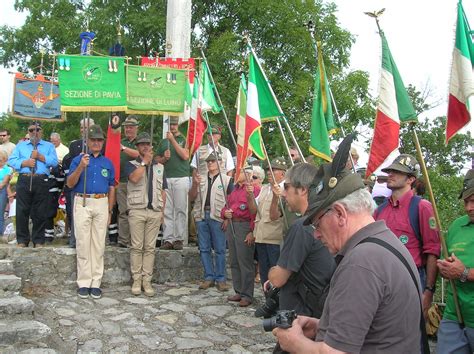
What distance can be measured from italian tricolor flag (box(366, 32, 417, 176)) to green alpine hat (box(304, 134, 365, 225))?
2.24 m

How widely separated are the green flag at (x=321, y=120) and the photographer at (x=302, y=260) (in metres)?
2.45

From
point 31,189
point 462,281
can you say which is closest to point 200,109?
point 31,189

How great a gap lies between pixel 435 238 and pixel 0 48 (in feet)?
66.1

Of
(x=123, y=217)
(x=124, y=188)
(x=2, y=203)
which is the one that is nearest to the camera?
(x=123, y=217)

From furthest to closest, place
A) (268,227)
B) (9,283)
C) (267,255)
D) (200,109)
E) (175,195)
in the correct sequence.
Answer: (175,195), (200,109), (267,255), (268,227), (9,283)

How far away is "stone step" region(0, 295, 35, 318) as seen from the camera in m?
6.17

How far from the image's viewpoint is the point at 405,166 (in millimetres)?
4914

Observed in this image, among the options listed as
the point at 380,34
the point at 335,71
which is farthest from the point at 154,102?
the point at 335,71

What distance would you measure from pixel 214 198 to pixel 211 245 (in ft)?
2.43

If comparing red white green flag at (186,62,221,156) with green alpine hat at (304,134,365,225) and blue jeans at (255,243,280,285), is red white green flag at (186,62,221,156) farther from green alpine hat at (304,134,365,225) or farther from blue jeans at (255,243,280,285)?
green alpine hat at (304,134,365,225)

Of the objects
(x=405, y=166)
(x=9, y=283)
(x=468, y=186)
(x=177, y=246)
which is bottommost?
(x=9, y=283)

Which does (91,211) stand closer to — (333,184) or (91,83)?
(91,83)

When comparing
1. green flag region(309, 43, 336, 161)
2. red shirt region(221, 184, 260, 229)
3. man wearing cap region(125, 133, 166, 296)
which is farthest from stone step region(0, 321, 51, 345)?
green flag region(309, 43, 336, 161)

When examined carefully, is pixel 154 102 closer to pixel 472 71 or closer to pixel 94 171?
pixel 94 171
